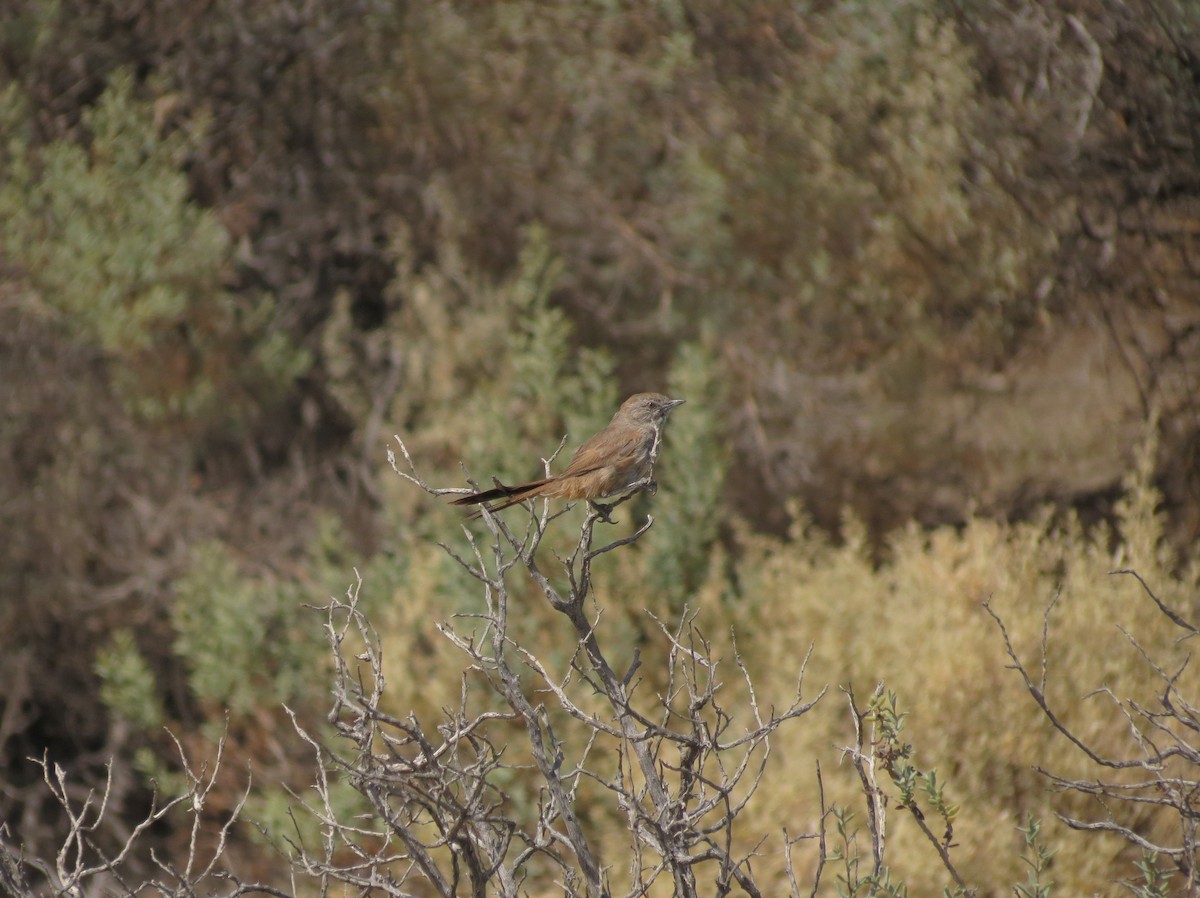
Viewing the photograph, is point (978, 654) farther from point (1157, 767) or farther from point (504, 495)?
point (504, 495)

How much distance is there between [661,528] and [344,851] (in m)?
2.36

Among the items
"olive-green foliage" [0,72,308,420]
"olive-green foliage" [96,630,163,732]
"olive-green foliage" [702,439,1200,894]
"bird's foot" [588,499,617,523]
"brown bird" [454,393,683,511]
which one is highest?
"bird's foot" [588,499,617,523]

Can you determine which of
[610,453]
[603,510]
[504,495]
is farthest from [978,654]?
[504,495]

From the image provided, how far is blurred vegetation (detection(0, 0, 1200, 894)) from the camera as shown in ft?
24.3

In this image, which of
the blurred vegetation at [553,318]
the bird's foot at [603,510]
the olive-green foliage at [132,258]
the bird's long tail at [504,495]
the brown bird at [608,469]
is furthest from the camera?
the olive-green foliage at [132,258]

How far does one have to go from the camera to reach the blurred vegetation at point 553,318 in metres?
7.41

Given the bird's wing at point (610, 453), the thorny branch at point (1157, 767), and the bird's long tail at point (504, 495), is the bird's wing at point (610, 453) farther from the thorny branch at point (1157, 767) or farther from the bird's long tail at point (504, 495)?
the thorny branch at point (1157, 767)

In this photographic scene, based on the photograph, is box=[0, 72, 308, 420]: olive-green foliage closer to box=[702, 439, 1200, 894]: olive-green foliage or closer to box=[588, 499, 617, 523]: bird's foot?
box=[702, 439, 1200, 894]: olive-green foliage

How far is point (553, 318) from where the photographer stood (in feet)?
25.6

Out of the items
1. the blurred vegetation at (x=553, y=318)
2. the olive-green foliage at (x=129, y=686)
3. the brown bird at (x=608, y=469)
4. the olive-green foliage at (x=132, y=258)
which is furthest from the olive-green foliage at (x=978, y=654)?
the olive-green foliage at (x=132, y=258)

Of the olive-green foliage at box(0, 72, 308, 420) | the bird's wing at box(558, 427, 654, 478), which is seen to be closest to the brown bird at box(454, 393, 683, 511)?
the bird's wing at box(558, 427, 654, 478)

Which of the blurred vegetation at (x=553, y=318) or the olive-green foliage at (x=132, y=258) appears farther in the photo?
the olive-green foliage at (x=132, y=258)

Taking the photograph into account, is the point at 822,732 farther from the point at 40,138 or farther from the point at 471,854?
the point at 40,138

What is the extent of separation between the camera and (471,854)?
3.24m
